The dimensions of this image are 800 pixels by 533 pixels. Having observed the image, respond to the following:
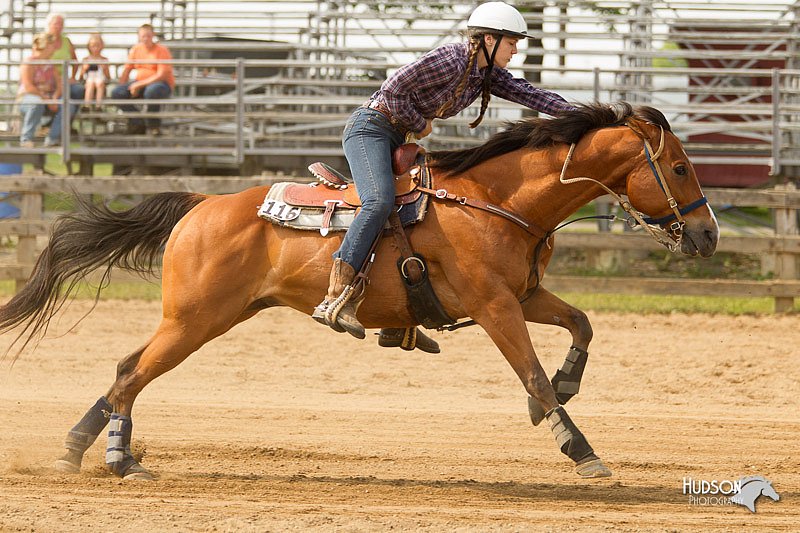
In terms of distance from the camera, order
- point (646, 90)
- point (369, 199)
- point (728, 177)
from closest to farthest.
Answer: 1. point (369, 199)
2. point (646, 90)
3. point (728, 177)

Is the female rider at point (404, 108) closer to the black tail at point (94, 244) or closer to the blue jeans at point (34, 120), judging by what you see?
the black tail at point (94, 244)

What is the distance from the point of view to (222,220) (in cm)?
620

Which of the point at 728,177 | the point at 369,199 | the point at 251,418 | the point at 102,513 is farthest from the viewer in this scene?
the point at 728,177

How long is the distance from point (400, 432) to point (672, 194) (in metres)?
2.62

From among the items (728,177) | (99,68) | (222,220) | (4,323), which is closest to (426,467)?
(222,220)

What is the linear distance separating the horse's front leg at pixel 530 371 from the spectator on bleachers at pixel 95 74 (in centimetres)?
1051

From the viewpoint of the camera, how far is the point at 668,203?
18.9 ft

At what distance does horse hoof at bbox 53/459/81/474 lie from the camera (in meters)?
6.14

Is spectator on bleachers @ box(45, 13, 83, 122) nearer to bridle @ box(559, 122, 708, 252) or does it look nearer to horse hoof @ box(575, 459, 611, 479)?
bridle @ box(559, 122, 708, 252)

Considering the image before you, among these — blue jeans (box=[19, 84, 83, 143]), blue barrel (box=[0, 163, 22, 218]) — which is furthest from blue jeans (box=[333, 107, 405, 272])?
blue barrel (box=[0, 163, 22, 218])

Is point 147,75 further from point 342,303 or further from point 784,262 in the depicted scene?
point 342,303

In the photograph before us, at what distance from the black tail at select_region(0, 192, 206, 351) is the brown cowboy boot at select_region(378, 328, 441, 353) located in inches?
57.6

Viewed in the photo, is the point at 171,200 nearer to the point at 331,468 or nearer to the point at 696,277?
the point at 331,468

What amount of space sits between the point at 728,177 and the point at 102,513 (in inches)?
619
